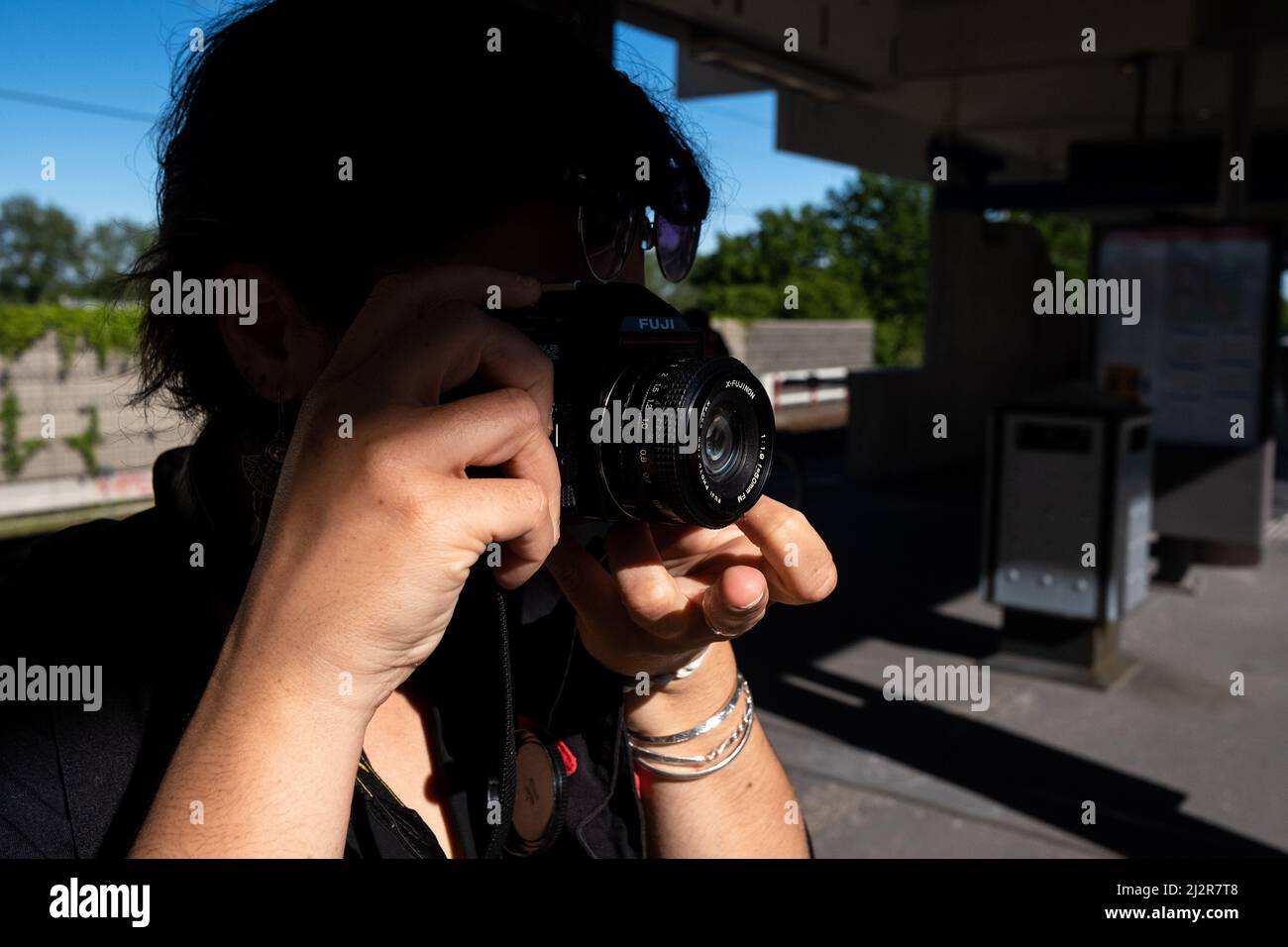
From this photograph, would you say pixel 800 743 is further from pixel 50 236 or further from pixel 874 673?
pixel 50 236

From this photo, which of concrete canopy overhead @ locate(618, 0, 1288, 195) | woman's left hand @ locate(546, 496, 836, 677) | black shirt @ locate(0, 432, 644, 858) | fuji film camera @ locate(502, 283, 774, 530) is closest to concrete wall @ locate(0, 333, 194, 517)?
concrete canopy overhead @ locate(618, 0, 1288, 195)

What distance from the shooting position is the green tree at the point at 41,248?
22.9m

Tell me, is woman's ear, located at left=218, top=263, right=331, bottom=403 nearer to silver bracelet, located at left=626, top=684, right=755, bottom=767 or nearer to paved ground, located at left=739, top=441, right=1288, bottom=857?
silver bracelet, located at left=626, top=684, right=755, bottom=767

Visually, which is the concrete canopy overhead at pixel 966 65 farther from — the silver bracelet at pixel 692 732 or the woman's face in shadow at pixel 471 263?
the silver bracelet at pixel 692 732

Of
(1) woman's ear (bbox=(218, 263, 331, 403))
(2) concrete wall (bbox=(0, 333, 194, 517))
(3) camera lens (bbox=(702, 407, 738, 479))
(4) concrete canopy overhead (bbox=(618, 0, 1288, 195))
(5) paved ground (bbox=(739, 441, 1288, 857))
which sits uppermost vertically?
(4) concrete canopy overhead (bbox=(618, 0, 1288, 195))

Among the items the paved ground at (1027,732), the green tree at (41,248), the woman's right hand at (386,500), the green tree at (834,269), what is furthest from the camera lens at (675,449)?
the green tree at (41,248)

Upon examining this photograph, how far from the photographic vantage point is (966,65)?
699cm

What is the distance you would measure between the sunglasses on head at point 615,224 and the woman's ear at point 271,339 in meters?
0.30

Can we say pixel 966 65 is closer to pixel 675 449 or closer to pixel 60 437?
pixel 675 449

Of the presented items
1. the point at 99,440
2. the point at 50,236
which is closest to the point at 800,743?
the point at 99,440

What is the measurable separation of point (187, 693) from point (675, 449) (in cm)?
50

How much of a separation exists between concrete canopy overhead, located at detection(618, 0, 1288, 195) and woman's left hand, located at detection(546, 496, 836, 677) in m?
3.69

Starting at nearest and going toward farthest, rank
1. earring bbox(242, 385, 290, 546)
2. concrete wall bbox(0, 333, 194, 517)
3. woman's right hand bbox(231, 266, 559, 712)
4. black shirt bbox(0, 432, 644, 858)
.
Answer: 1. woman's right hand bbox(231, 266, 559, 712)
2. black shirt bbox(0, 432, 644, 858)
3. earring bbox(242, 385, 290, 546)
4. concrete wall bbox(0, 333, 194, 517)

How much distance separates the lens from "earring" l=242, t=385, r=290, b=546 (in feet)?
3.53
